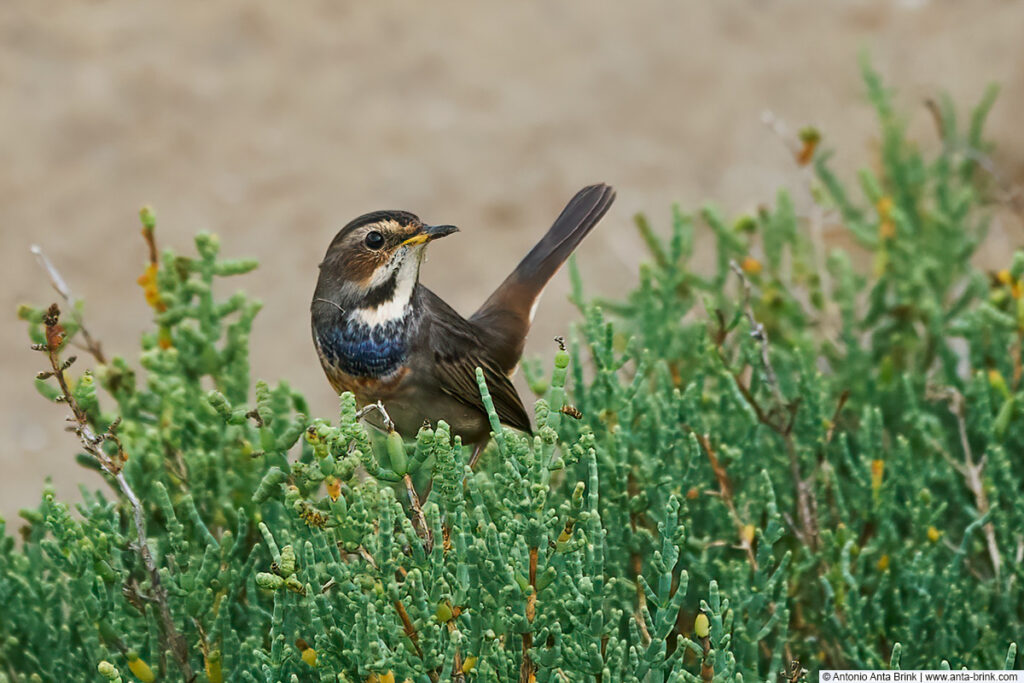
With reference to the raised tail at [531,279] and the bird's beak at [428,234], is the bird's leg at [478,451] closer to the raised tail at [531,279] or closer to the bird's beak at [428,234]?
the raised tail at [531,279]

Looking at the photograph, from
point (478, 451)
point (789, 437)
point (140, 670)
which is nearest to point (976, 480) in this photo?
point (789, 437)

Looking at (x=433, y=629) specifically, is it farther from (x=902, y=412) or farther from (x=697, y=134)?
(x=697, y=134)

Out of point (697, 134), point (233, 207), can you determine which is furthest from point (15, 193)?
point (697, 134)

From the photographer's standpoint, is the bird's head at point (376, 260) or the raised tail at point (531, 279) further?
the raised tail at point (531, 279)

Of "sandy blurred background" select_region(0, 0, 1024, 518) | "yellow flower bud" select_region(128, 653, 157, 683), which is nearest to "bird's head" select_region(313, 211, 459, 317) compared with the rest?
"yellow flower bud" select_region(128, 653, 157, 683)

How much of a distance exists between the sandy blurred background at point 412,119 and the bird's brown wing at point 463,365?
10.8 ft

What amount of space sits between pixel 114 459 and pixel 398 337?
901 mm

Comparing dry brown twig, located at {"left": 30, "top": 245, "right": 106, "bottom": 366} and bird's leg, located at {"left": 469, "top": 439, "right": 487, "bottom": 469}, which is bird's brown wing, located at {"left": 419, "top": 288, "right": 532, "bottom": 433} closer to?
bird's leg, located at {"left": 469, "top": 439, "right": 487, "bottom": 469}

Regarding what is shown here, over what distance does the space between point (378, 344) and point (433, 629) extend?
111 centimetres

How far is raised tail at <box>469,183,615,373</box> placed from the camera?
3805 millimetres

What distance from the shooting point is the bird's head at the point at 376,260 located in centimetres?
324

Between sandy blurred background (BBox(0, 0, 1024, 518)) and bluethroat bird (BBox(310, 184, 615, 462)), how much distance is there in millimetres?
3357

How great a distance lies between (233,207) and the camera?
25.8 ft

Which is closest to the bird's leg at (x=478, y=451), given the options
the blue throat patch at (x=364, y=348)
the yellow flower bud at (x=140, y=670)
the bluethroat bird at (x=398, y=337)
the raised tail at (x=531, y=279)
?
the bluethroat bird at (x=398, y=337)
